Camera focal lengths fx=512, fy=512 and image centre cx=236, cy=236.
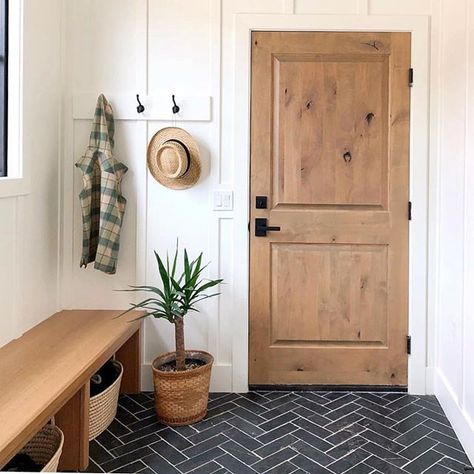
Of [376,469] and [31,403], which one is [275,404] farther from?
[31,403]

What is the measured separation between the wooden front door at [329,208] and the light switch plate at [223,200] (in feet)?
0.41

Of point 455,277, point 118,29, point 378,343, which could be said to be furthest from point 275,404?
point 118,29

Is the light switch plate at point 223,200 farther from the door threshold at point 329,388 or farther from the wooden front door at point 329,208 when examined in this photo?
the door threshold at point 329,388

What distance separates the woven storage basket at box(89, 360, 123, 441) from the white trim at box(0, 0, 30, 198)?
1.05 m

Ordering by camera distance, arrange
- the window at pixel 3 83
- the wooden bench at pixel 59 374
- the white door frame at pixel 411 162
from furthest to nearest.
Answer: the white door frame at pixel 411 162 < the window at pixel 3 83 < the wooden bench at pixel 59 374

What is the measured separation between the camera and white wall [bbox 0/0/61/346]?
2426mm

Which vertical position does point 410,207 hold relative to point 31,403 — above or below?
above

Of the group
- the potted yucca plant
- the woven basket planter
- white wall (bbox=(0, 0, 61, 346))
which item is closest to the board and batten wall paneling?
white wall (bbox=(0, 0, 61, 346))

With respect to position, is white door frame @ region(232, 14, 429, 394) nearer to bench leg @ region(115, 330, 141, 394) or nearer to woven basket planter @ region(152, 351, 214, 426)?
woven basket planter @ region(152, 351, 214, 426)

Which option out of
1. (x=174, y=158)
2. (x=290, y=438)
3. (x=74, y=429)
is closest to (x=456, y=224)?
(x=290, y=438)

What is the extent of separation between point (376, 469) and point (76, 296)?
188cm

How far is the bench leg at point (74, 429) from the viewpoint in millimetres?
2105

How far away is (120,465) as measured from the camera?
87.6 inches

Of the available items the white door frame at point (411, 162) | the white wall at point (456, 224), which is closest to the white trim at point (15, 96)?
the white door frame at point (411, 162)
